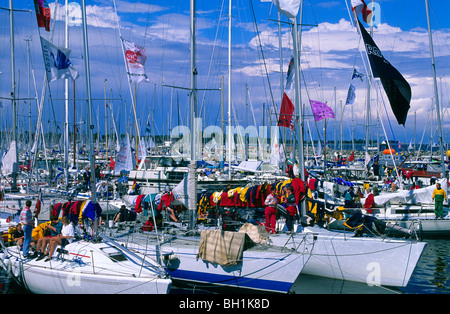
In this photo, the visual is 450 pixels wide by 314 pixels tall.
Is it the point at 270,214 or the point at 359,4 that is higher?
the point at 359,4

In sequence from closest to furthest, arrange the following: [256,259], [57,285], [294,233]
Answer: [57,285]
[256,259]
[294,233]

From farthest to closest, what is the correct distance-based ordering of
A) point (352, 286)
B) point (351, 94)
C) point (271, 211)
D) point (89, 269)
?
point (351, 94) → point (271, 211) → point (352, 286) → point (89, 269)

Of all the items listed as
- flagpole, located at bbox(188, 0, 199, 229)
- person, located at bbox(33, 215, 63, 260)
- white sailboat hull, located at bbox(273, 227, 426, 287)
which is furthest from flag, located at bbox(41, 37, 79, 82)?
white sailboat hull, located at bbox(273, 227, 426, 287)

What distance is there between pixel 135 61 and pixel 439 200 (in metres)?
14.9

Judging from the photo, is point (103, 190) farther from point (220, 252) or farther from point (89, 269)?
point (220, 252)

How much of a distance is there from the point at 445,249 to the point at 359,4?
11.0 meters

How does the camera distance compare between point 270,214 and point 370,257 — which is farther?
point 270,214

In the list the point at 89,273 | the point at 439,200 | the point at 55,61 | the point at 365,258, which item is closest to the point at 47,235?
the point at 89,273

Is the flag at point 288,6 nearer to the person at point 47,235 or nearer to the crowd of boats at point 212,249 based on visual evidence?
the crowd of boats at point 212,249

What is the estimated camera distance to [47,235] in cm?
1386

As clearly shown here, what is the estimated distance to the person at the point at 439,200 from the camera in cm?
2081
